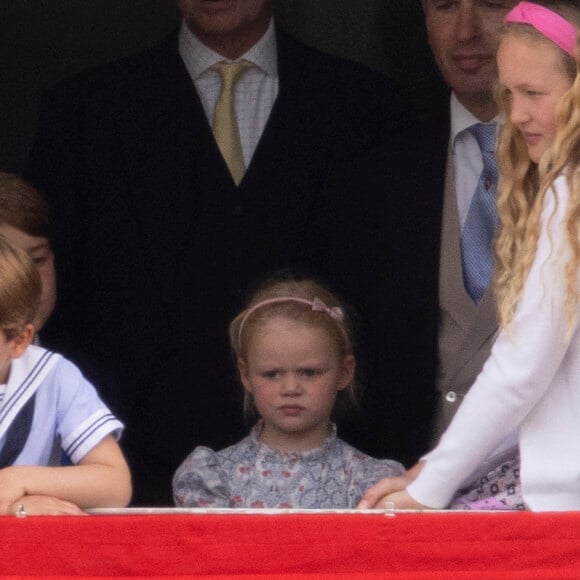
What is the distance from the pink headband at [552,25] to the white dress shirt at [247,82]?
3.80 feet

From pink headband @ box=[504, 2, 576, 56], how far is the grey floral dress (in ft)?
3.30

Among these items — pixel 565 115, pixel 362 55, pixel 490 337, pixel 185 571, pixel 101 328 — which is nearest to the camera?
pixel 185 571

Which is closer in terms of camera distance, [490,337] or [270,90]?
[490,337]

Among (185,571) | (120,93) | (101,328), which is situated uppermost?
(120,93)

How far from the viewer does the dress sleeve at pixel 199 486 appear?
3219 mm

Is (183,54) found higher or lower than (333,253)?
higher

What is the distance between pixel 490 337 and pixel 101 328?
0.95 m

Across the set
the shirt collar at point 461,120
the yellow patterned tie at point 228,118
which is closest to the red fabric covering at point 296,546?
the shirt collar at point 461,120

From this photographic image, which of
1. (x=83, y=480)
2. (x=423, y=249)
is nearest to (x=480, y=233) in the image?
(x=423, y=249)

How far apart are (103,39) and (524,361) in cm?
249

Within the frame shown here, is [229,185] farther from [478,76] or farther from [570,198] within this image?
[570,198]

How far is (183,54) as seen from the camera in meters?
3.72

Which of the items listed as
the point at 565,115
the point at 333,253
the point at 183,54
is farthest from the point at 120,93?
the point at 565,115

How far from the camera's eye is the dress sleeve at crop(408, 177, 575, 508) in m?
2.42
